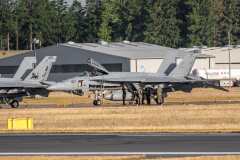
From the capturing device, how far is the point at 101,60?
64500 mm

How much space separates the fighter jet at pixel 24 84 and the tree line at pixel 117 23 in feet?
233

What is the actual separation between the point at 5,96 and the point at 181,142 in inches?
937

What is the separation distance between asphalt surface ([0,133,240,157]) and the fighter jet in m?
17.4

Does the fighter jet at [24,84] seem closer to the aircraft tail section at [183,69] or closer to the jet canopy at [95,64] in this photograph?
the jet canopy at [95,64]

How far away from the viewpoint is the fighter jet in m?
35.0

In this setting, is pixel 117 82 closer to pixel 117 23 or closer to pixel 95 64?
pixel 95 64

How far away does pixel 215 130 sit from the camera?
18547 millimetres

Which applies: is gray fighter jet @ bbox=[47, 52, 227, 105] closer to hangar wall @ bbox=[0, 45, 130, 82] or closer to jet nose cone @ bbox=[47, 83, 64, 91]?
jet nose cone @ bbox=[47, 83, 64, 91]

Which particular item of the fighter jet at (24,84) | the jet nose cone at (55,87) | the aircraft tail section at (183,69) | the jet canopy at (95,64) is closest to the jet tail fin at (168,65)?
the aircraft tail section at (183,69)

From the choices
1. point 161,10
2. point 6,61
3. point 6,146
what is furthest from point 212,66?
point 6,146

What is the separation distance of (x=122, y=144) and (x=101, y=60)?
50.0 m

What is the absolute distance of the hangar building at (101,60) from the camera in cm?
6331

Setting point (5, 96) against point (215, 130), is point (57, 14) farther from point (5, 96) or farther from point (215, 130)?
point (215, 130)

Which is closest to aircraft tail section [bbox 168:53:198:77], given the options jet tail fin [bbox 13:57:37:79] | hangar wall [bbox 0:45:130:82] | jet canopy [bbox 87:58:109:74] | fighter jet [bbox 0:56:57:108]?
jet canopy [bbox 87:58:109:74]
